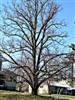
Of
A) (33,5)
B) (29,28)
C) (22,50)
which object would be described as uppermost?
(33,5)

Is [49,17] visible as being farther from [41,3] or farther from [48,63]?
[48,63]

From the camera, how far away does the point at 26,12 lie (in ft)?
124

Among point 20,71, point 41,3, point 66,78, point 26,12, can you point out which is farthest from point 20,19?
point 66,78

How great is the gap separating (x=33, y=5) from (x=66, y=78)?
34.4 feet

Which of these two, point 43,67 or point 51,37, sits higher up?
point 51,37

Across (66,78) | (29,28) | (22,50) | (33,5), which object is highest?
(33,5)

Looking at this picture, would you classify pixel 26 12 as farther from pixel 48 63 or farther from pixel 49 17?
pixel 48 63

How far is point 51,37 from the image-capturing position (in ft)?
123

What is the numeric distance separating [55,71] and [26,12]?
8.58 m

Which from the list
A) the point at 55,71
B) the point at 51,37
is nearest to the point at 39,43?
the point at 51,37

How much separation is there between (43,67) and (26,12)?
7.55m

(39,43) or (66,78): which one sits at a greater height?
(39,43)

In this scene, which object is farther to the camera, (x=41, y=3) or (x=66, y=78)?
(x=41, y=3)

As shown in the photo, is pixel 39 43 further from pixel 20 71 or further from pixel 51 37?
pixel 20 71
